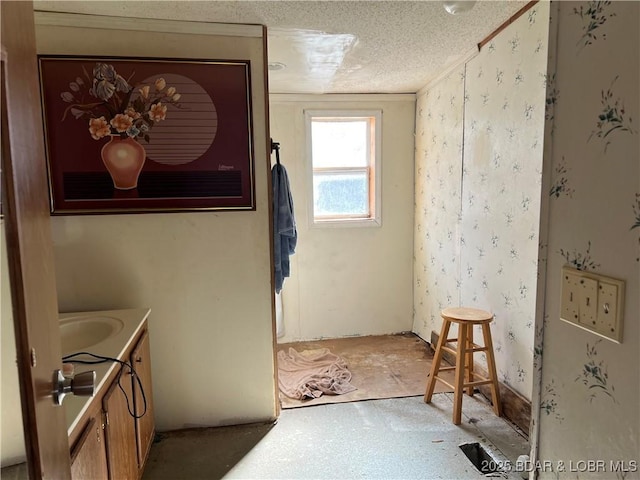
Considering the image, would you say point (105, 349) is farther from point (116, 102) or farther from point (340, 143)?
point (340, 143)

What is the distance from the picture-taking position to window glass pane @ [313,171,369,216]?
3.71 m

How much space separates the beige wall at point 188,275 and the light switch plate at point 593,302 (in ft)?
5.38

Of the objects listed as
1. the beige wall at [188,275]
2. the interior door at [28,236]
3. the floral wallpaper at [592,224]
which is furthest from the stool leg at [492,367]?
the interior door at [28,236]

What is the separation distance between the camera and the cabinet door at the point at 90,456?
1.10 m

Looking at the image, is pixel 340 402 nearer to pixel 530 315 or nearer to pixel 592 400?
pixel 530 315

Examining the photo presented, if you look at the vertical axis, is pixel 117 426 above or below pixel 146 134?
below

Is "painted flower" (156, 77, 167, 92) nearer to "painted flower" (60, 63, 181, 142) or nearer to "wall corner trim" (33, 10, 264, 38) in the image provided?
"painted flower" (60, 63, 181, 142)

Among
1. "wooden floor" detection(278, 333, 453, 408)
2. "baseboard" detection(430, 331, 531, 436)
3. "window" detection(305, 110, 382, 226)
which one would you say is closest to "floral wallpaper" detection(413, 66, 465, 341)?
"wooden floor" detection(278, 333, 453, 408)

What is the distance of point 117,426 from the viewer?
4.94 feet

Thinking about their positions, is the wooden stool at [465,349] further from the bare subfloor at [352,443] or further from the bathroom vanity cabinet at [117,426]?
the bathroom vanity cabinet at [117,426]

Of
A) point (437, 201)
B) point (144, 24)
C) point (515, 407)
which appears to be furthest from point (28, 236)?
point (437, 201)

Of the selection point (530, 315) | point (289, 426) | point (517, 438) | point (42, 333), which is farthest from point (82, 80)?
point (517, 438)

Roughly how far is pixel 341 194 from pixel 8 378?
10.6 ft

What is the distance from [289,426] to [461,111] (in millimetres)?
2351
